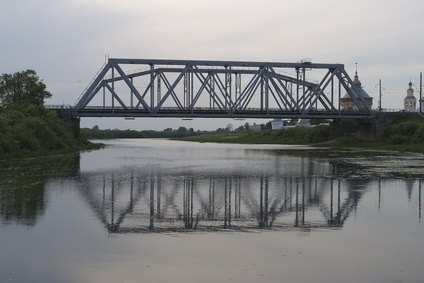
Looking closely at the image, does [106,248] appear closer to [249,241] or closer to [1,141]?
[249,241]

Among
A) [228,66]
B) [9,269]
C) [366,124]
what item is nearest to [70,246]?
[9,269]

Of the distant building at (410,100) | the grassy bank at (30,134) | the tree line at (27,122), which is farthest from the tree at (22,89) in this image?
the distant building at (410,100)

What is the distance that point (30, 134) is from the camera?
64.2 m

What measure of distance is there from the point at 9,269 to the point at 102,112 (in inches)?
3545

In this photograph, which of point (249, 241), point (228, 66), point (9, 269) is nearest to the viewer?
point (9, 269)

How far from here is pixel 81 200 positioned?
25.2 meters

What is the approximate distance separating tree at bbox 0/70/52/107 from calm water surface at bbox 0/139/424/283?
6087cm

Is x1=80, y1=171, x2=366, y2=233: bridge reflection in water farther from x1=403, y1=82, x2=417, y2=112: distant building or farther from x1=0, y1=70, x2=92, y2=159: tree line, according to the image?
x1=403, y1=82, x2=417, y2=112: distant building

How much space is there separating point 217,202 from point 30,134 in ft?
146

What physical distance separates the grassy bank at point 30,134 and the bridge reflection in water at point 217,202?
2318cm

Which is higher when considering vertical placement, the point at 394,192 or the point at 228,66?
the point at 228,66

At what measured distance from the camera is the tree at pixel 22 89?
88.9 m

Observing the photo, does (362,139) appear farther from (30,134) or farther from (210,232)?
(210,232)

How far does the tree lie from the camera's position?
292ft
